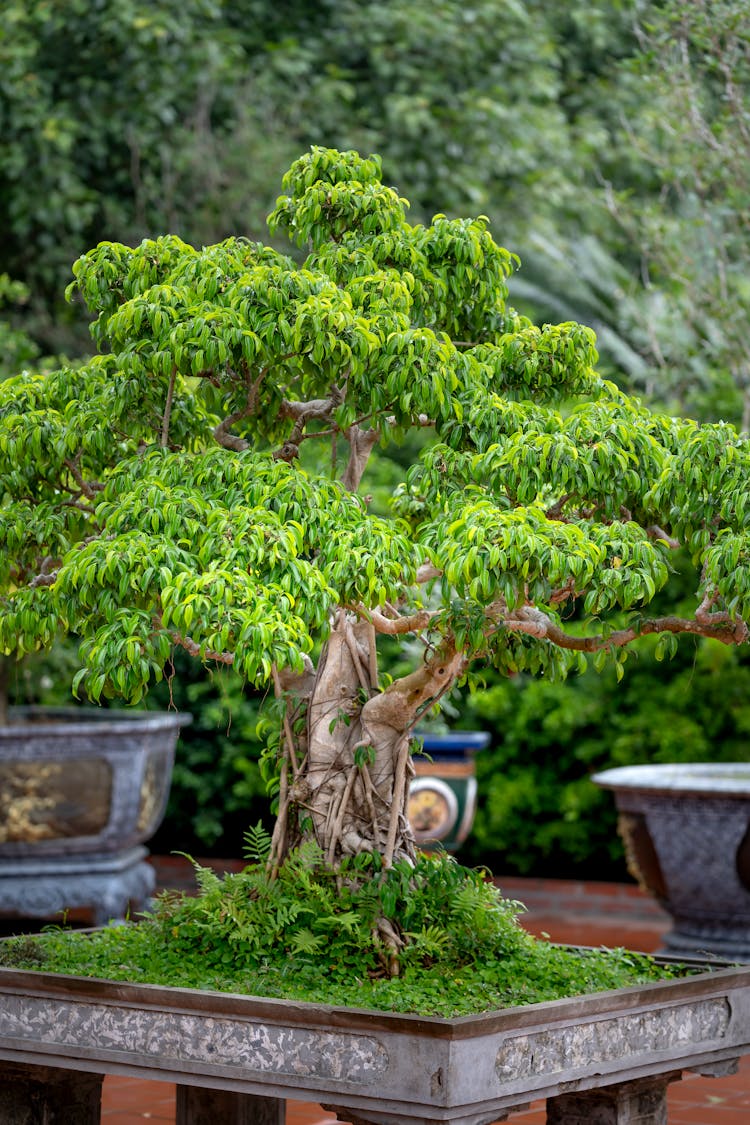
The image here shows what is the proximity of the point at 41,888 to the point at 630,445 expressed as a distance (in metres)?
4.00

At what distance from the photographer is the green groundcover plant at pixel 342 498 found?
2594mm

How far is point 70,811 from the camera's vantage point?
6.05 m

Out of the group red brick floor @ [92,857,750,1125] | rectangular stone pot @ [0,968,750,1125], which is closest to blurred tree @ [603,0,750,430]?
red brick floor @ [92,857,750,1125]

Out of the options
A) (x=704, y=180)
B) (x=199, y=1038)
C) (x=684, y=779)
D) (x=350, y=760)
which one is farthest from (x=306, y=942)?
(x=704, y=180)

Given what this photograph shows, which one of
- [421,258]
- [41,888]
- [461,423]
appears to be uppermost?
[421,258]

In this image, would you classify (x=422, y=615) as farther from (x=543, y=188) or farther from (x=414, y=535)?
(x=543, y=188)

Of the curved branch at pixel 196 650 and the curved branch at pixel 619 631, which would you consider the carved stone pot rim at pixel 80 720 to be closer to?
the curved branch at pixel 619 631

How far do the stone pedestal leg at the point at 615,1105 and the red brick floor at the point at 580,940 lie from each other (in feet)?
1.29

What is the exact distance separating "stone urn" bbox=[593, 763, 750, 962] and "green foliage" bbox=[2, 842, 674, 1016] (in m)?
2.54

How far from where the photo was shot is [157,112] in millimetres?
8406

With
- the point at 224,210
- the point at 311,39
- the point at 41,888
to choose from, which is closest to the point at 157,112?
the point at 224,210

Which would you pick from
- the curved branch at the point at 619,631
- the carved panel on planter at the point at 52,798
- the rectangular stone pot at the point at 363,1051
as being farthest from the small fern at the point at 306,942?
the carved panel on planter at the point at 52,798

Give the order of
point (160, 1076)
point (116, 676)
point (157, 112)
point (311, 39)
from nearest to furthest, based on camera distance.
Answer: point (116, 676)
point (160, 1076)
point (157, 112)
point (311, 39)

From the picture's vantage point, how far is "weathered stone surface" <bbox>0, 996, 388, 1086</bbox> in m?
2.54
